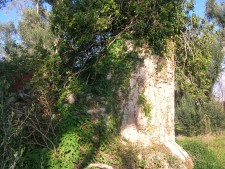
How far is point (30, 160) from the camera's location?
5777 mm

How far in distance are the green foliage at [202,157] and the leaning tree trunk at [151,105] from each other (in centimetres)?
36

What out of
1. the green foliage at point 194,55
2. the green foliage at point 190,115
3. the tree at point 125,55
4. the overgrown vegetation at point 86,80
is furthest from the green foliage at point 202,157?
the green foliage at point 190,115

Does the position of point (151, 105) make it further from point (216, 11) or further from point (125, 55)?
point (216, 11)

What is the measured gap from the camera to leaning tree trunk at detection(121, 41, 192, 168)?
278 inches

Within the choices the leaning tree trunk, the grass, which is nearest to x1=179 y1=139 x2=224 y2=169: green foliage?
the grass

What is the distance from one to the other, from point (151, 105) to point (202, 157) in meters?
2.02

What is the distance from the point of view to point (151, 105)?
7.28 metres

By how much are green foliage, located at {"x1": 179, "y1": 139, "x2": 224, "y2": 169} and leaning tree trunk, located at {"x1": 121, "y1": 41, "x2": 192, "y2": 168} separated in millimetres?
365

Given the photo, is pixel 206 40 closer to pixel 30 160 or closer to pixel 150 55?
pixel 150 55

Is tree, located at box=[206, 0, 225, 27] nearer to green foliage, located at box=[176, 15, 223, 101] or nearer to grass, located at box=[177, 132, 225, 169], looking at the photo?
green foliage, located at box=[176, 15, 223, 101]

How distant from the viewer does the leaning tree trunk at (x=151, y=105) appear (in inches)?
278

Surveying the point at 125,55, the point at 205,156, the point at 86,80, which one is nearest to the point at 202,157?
the point at 205,156

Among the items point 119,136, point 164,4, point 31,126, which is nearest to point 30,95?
point 31,126

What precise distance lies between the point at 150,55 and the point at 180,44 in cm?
149
